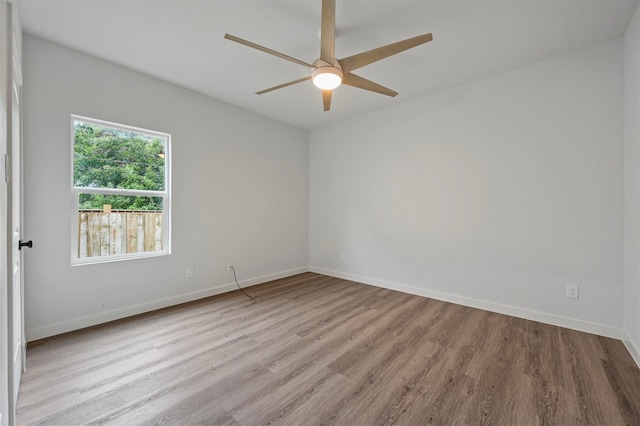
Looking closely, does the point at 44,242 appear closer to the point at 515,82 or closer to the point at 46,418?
the point at 46,418

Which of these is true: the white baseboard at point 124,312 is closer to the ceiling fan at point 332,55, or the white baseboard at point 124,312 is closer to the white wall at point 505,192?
the white wall at point 505,192

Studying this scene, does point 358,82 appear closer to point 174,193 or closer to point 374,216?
point 374,216

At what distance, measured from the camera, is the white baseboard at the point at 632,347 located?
209 cm

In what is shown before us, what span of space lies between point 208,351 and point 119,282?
1.43m

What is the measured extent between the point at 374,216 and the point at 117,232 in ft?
11.0

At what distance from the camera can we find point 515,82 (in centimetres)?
299

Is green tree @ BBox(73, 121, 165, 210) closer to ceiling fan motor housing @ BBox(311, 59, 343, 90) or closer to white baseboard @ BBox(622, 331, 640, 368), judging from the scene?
ceiling fan motor housing @ BBox(311, 59, 343, 90)

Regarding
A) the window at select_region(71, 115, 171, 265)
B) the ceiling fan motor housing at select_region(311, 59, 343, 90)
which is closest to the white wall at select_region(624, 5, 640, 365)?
the ceiling fan motor housing at select_region(311, 59, 343, 90)

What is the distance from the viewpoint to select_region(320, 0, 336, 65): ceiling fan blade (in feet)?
5.88

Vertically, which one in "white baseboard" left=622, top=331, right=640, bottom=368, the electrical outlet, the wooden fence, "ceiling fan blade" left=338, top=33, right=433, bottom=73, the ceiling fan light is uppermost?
"ceiling fan blade" left=338, top=33, right=433, bottom=73

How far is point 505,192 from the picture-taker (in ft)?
10.1

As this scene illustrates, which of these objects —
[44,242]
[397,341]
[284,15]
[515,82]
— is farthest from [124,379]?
[515,82]

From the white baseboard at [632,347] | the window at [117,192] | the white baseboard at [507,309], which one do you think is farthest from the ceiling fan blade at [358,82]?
the white baseboard at [632,347]

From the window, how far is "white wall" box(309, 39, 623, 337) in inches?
110
